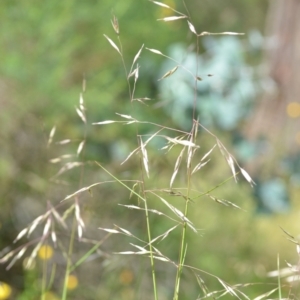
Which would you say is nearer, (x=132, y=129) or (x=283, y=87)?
(x=132, y=129)

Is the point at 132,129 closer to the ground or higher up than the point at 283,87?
higher up

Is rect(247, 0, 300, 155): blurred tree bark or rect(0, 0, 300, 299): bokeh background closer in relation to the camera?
rect(0, 0, 300, 299): bokeh background

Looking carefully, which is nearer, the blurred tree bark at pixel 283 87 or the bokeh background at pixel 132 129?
the bokeh background at pixel 132 129

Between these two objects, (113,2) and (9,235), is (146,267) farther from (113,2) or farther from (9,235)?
(113,2)

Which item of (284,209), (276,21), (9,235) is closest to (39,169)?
(9,235)
